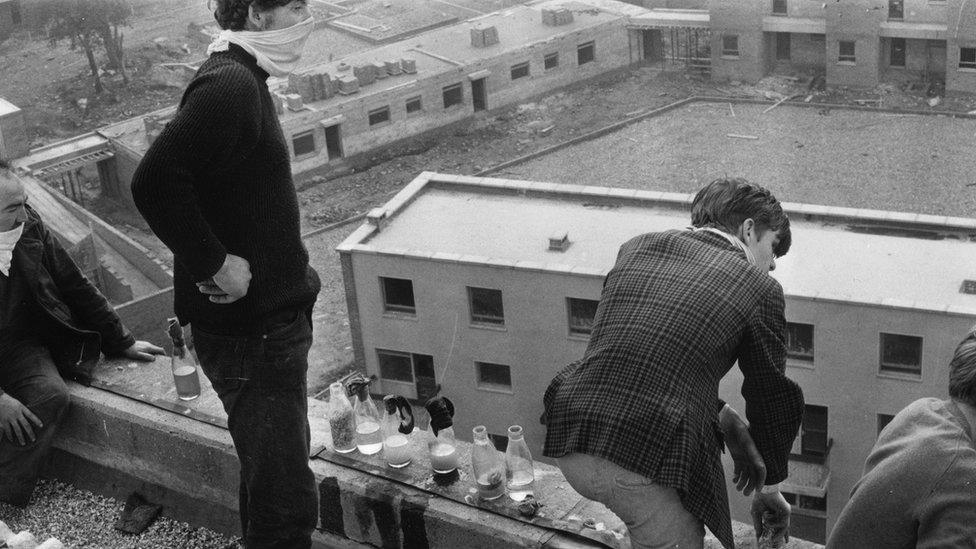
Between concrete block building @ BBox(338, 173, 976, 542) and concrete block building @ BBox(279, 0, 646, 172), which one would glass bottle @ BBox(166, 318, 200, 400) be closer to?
concrete block building @ BBox(338, 173, 976, 542)

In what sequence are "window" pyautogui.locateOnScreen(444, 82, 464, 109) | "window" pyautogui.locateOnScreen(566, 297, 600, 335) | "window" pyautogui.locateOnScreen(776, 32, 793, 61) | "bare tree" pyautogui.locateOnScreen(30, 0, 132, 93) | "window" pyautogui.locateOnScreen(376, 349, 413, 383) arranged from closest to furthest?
1. "window" pyautogui.locateOnScreen(566, 297, 600, 335)
2. "window" pyautogui.locateOnScreen(376, 349, 413, 383)
3. "window" pyautogui.locateOnScreen(444, 82, 464, 109)
4. "window" pyautogui.locateOnScreen(776, 32, 793, 61)
5. "bare tree" pyautogui.locateOnScreen(30, 0, 132, 93)

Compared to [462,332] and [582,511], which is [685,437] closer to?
[582,511]

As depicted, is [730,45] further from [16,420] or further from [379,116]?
[16,420]

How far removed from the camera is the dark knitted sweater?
1683 millimetres

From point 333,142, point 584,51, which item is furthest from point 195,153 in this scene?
point 584,51

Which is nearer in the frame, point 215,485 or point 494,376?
point 215,485

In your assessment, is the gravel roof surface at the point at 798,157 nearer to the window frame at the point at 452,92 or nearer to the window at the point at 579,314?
the window frame at the point at 452,92

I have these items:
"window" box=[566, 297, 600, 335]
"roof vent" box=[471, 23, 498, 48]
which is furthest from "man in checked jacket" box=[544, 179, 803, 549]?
"roof vent" box=[471, 23, 498, 48]

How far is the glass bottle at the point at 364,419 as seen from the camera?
240 cm

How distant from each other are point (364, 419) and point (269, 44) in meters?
0.89

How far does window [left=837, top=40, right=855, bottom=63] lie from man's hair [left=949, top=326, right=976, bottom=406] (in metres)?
17.9

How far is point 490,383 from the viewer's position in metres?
9.15

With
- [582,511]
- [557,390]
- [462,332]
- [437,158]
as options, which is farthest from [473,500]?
[437,158]

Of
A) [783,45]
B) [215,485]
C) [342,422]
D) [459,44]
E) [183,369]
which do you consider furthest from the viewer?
[459,44]
